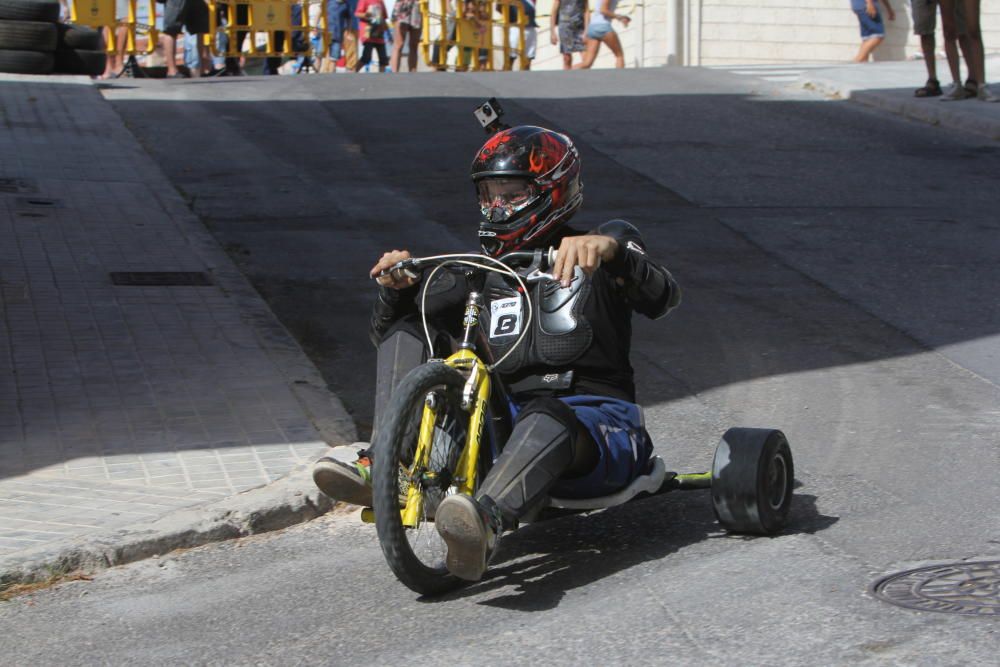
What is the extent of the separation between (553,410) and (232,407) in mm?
2651

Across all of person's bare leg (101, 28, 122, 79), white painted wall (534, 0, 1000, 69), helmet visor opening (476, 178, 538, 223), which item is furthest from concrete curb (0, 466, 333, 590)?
white painted wall (534, 0, 1000, 69)

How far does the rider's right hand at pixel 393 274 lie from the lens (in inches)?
196

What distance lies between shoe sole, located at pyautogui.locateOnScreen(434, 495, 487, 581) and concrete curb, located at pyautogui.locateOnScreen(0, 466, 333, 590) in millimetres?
1400

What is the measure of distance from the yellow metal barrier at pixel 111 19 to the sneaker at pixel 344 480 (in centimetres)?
1909

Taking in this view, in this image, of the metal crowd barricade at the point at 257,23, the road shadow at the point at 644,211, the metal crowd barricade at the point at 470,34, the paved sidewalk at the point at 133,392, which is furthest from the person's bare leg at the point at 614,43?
the paved sidewalk at the point at 133,392

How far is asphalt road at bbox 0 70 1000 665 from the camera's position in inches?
171

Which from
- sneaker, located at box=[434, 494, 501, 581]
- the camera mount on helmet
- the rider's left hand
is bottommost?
sneaker, located at box=[434, 494, 501, 581]

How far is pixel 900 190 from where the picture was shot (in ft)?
41.0

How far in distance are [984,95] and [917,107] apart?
912 mm

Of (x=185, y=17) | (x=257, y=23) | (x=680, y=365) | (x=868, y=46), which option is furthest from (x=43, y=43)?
(x=868, y=46)

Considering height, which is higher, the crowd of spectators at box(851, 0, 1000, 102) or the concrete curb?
the crowd of spectators at box(851, 0, 1000, 102)

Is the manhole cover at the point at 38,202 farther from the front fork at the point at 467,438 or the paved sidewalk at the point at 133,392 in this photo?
the front fork at the point at 467,438

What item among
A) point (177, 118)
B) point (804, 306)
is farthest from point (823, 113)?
point (804, 306)

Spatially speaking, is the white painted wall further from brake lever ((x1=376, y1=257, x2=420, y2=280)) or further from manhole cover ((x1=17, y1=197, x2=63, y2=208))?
brake lever ((x1=376, y1=257, x2=420, y2=280))
